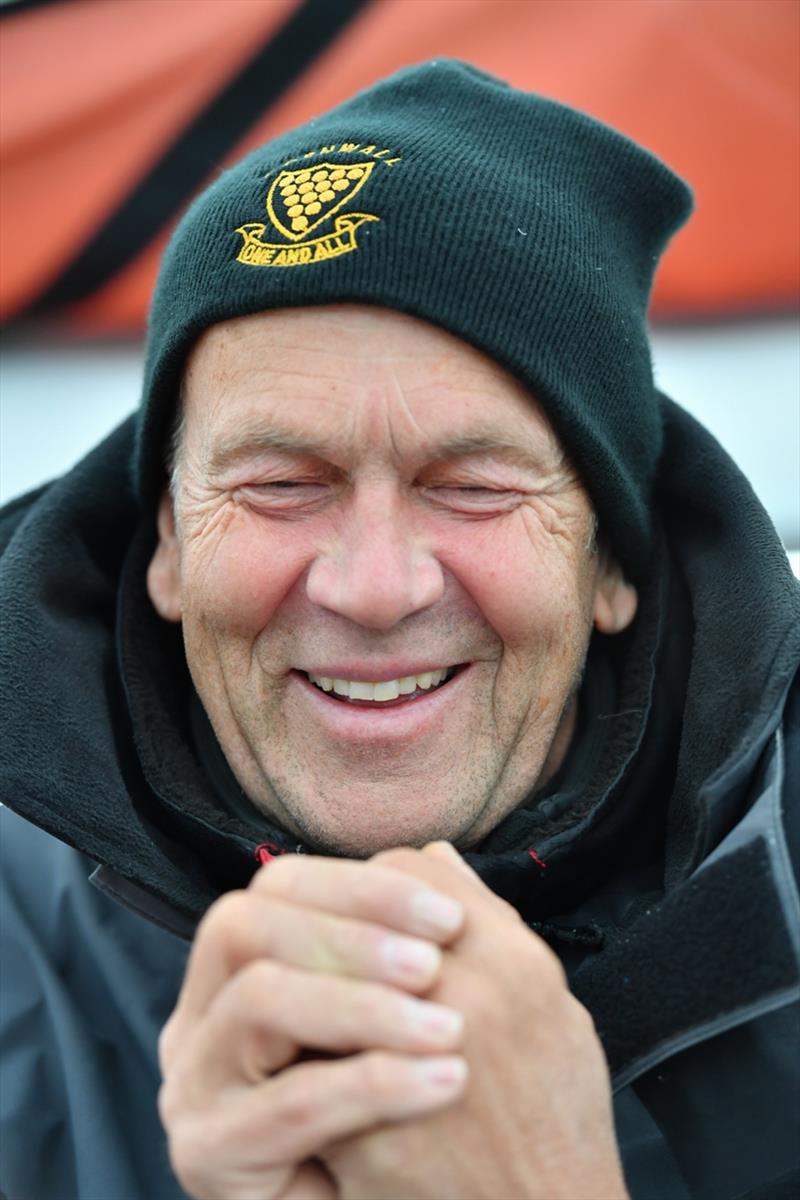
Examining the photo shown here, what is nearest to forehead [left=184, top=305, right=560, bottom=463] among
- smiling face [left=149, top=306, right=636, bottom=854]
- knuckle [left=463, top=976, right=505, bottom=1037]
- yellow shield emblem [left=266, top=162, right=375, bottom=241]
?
smiling face [left=149, top=306, right=636, bottom=854]

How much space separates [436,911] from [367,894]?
0.24 feet

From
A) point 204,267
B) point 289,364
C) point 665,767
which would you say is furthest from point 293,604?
point 665,767

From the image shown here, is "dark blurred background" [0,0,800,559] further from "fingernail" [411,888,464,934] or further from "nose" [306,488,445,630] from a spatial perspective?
"fingernail" [411,888,464,934]

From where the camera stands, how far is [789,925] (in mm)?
1340

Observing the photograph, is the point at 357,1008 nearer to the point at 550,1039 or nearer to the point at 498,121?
the point at 550,1039

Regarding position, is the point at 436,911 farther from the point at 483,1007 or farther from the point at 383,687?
the point at 383,687

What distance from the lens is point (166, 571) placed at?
2145 mm

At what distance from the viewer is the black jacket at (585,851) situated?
1.41 meters

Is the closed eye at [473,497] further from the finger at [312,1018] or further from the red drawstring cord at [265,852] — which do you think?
the finger at [312,1018]

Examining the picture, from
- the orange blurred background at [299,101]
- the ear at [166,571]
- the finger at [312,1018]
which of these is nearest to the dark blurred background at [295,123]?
the orange blurred background at [299,101]

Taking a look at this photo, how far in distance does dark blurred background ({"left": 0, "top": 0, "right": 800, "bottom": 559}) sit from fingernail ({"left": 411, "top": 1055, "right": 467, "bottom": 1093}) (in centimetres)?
238

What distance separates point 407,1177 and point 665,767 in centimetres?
90

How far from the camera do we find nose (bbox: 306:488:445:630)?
66.2 inches

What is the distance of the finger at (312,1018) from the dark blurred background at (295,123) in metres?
2.38
